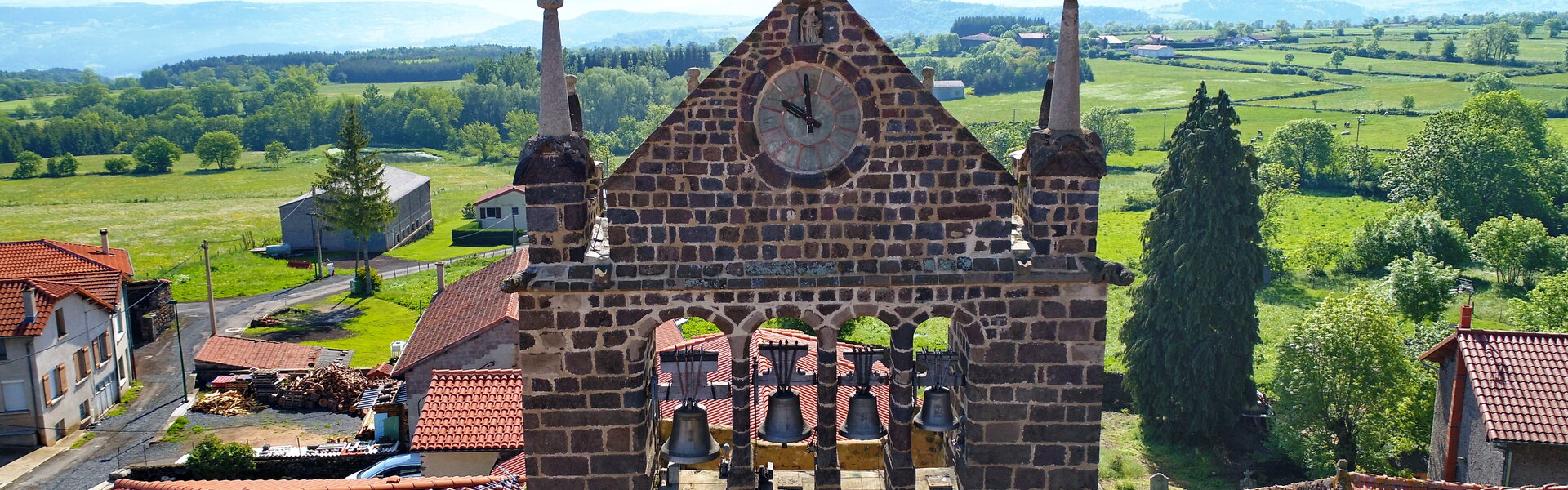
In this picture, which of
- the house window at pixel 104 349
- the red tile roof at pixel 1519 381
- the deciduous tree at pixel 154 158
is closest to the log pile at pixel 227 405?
the house window at pixel 104 349

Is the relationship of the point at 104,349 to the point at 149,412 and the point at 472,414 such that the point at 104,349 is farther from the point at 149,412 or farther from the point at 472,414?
the point at 472,414

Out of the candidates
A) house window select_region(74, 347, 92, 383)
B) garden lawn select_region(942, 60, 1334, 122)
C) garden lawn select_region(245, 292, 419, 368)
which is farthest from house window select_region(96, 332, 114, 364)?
garden lawn select_region(942, 60, 1334, 122)

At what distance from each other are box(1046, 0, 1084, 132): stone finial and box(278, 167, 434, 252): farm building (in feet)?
300

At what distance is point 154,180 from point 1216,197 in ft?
483

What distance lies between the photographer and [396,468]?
132 ft

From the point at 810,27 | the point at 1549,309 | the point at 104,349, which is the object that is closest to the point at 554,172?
the point at 810,27

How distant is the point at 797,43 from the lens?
1083 centimetres

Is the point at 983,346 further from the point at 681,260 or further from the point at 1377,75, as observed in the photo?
the point at 1377,75

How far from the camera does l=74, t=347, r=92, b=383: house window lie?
5419 cm

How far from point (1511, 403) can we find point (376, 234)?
91972 mm

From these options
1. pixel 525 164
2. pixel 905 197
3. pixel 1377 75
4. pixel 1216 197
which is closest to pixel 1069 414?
pixel 905 197

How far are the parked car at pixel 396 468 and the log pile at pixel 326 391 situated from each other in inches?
617

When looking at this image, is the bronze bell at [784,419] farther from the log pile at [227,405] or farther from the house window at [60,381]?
the house window at [60,381]

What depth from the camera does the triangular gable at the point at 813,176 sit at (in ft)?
35.7
